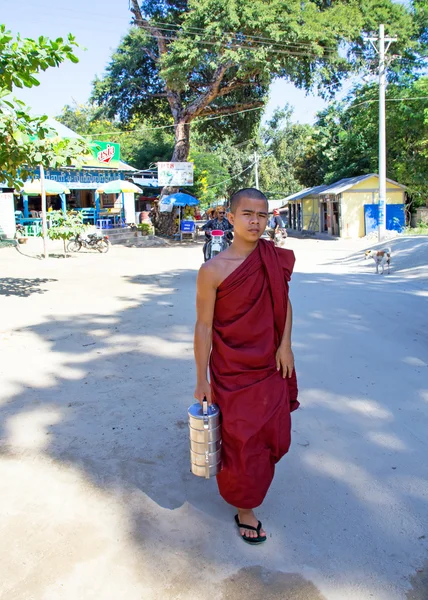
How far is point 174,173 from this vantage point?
25.7 meters

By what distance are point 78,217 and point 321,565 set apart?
16447 mm

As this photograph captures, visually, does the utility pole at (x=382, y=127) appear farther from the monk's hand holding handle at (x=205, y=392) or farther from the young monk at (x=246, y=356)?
the monk's hand holding handle at (x=205, y=392)

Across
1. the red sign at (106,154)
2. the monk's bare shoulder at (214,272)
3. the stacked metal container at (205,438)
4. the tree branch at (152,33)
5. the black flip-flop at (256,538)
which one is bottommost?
the black flip-flop at (256,538)

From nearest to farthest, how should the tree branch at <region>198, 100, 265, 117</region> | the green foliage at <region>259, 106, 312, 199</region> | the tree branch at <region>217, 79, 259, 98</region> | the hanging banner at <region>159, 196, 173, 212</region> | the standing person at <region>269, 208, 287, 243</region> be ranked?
1. the standing person at <region>269, 208, 287, 243</region>
2. the tree branch at <region>217, 79, 259, 98</region>
3. the hanging banner at <region>159, 196, 173, 212</region>
4. the tree branch at <region>198, 100, 265, 117</region>
5. the green foliage at <region>259, 106, 312, 199</region>

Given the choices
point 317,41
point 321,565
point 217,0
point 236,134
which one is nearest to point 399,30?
point 317,41

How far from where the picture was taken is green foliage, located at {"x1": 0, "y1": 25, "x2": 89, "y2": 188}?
733cm

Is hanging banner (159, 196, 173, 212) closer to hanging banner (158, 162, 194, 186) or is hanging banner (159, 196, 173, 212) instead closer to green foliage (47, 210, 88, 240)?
hanging banner (158, 162, 194, 186)

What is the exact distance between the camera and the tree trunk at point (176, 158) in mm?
26875

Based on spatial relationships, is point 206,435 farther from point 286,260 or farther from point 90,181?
point 90,181

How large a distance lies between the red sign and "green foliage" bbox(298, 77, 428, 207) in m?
12.4

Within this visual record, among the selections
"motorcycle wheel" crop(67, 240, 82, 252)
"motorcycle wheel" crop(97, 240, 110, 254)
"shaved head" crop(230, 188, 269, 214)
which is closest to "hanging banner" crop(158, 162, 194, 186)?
"motorcycle wheel" crop(97, 240, 110, 254)

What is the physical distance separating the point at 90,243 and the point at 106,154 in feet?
24.5

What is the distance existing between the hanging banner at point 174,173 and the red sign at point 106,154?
2362 millimetres

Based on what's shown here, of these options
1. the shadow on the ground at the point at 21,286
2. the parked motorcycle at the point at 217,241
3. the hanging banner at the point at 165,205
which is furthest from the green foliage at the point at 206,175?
the parked motorcycle at the point at 217,241
